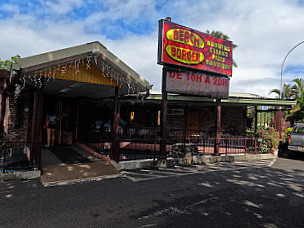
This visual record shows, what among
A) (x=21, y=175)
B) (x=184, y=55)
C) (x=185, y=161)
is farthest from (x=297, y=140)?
(x=21, y=175)

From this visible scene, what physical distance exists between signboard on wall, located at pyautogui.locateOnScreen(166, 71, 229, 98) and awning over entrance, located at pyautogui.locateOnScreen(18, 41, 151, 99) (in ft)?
5.50

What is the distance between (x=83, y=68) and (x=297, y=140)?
11.8 metres

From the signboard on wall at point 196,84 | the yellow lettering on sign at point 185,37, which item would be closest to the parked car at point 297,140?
the signboard on wall at point 196,84

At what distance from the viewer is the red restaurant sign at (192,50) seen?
8.53 meters

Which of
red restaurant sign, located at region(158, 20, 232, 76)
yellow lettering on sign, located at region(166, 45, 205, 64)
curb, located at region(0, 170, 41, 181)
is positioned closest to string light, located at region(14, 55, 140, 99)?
red restaurant sign, located at region(158, 20, 232, 76)

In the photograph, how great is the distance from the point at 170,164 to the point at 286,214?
4820 mm

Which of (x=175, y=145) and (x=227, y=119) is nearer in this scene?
(x=175, y=145)

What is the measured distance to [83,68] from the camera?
22.6 ft

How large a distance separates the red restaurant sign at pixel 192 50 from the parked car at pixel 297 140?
5.39 meters

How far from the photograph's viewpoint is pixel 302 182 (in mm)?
6812

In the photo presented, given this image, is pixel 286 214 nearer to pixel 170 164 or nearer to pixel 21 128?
pixel 170 164

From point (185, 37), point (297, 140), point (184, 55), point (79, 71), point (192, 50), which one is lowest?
point (297, 140)

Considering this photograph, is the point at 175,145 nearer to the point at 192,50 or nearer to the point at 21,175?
the point at 192,50

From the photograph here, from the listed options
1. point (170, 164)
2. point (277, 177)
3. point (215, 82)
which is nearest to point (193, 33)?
point (215, 82)
